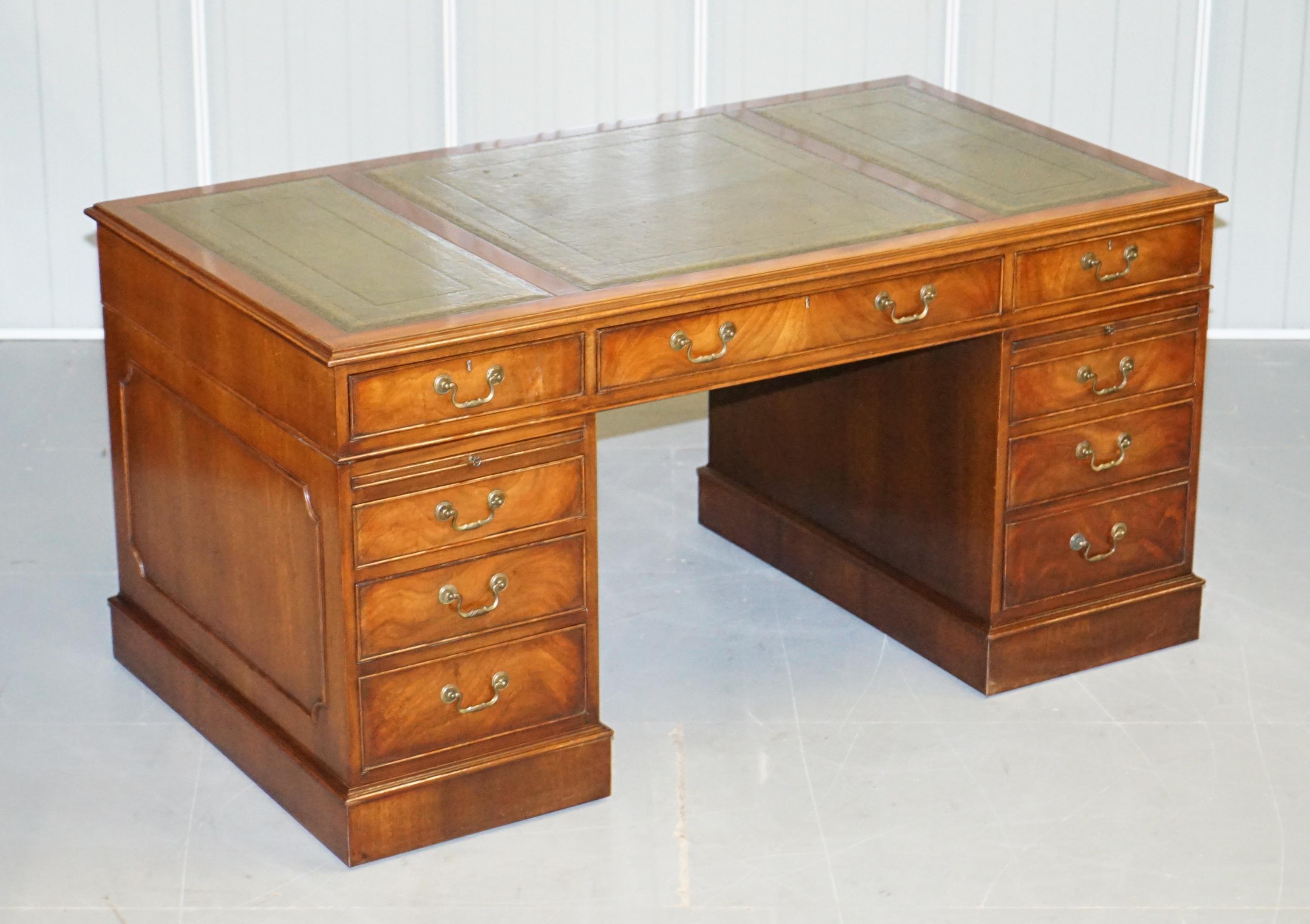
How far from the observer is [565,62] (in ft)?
19.1

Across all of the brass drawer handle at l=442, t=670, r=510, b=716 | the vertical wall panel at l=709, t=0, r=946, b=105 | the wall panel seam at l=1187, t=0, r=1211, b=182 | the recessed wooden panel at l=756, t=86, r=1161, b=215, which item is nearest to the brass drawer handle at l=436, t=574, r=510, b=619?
the brass drawer handle at l=442, t=670, r=510, b=716

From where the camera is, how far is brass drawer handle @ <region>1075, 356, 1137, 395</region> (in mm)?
3924

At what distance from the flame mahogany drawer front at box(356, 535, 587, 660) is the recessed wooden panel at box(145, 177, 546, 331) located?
16.5 inches

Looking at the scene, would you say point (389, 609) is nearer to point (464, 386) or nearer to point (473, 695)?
point (473, 695)

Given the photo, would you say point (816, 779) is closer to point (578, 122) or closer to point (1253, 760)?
point (1253, 760)

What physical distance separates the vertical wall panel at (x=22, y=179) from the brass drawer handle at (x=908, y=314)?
2.98m

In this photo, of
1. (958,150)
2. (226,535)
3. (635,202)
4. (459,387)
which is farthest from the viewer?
(958,150)

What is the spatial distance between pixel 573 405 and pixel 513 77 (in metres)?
2.62

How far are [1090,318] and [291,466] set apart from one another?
4.93 feet

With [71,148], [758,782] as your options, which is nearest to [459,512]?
[758,782]

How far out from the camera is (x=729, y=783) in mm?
3686

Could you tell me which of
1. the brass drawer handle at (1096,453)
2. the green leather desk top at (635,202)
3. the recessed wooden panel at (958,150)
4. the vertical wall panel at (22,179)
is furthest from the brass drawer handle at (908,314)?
the vertical wall panel at (22,179)

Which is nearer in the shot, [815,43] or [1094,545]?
[1094,545]

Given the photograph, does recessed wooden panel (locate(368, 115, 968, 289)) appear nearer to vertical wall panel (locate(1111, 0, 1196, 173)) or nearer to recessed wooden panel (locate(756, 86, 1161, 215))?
recessed wooden panel (locate(756, 86, 1161, 215))
